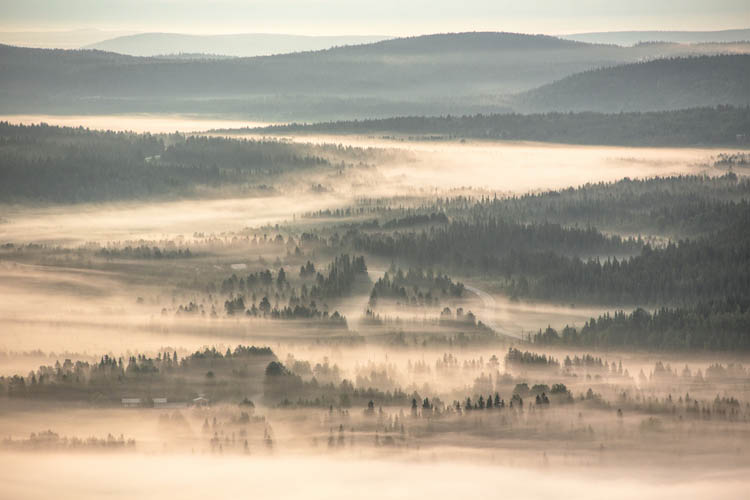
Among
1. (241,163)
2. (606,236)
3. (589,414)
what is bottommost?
(589,414)

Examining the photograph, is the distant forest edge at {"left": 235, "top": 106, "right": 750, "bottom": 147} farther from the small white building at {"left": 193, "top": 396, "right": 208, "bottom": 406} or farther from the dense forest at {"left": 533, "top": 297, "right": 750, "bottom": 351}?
the small white building at {"left": 193, "top": 396, "right": 208, "bottom": 406}

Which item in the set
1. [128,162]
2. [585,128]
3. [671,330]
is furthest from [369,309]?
[585,128]

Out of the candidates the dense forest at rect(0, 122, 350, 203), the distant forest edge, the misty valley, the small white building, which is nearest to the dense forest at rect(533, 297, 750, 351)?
the misty valley

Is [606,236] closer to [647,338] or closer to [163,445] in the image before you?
[647,338]

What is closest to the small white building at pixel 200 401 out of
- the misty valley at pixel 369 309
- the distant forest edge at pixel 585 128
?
the misty valley at pixel 369 309

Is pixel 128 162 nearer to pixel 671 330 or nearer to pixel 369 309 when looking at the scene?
pixel 369 309

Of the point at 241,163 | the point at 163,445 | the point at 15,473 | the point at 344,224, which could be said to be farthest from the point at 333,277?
the point at 241,163

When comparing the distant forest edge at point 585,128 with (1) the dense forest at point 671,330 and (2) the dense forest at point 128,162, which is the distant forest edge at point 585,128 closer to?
(2) the dense forest at point 128,162

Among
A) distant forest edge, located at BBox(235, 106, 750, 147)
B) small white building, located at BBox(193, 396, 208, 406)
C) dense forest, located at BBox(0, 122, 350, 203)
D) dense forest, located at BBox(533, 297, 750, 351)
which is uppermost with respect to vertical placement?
distant forest edge, located at BBox(235, 106, 750, 147)
